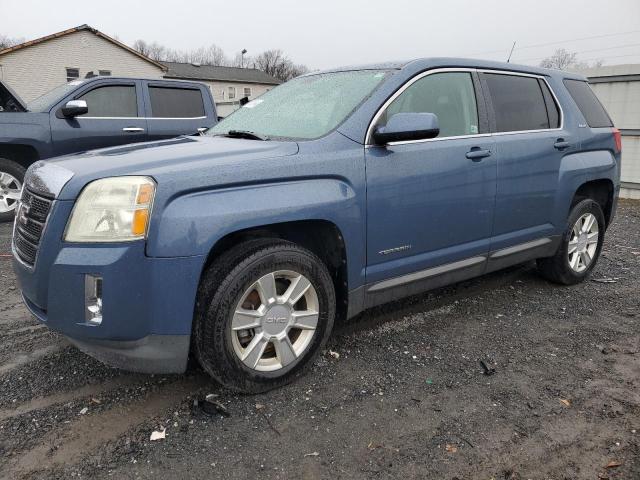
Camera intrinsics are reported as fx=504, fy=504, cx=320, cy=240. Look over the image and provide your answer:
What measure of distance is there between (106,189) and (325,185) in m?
1.10

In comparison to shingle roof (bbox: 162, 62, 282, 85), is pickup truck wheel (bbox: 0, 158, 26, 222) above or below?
below

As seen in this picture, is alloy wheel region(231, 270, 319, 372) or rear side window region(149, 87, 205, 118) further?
rear side window region(149, 87, 205, 118)

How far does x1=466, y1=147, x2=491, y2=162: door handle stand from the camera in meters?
3.36

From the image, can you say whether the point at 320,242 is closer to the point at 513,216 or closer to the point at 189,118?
the point at 513,216

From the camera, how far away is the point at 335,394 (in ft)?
9.02

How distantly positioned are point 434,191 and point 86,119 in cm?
551

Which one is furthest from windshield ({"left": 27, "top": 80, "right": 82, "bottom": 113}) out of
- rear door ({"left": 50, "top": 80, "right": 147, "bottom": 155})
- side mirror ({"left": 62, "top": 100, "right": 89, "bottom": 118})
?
side mirror ({"left": 62, "top": 100, "right": 89, "bottom": 118})

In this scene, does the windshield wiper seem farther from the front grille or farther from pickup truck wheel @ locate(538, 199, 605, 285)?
pickup truck wheel @ locate(538, 199, 605, 285)

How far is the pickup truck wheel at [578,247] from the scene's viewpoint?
4.39 meters

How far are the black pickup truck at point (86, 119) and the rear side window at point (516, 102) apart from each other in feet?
12.2

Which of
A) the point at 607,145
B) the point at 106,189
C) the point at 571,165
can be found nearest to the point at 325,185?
the point at 106,189

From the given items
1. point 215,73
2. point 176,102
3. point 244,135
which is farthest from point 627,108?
point 215,73

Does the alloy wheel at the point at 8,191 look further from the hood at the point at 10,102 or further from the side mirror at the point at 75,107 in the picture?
the side mirror at the point at 75,107

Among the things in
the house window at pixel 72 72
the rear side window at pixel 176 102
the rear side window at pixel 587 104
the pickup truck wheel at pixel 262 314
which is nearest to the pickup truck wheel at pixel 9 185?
the rear side window at pixel 176 102
